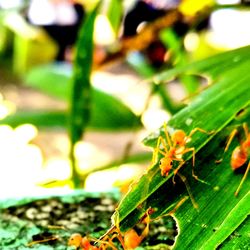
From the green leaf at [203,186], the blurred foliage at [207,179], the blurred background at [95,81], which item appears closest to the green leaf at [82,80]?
the blurred background at [95,81]

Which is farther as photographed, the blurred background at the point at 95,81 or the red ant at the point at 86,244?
the blurred background at the point at 95,81

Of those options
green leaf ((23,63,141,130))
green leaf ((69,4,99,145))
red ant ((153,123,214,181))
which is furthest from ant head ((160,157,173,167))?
green leaf ((23,63,141,130))

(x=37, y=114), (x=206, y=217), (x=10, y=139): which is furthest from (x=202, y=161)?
(x=10, y=139)

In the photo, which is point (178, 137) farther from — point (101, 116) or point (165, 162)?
point (101, 116)

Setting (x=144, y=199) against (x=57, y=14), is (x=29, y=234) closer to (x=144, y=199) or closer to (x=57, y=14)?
(x=144, y=199)

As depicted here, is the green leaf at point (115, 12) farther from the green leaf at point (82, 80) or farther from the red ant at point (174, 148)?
the red ant at point (174, 148)
